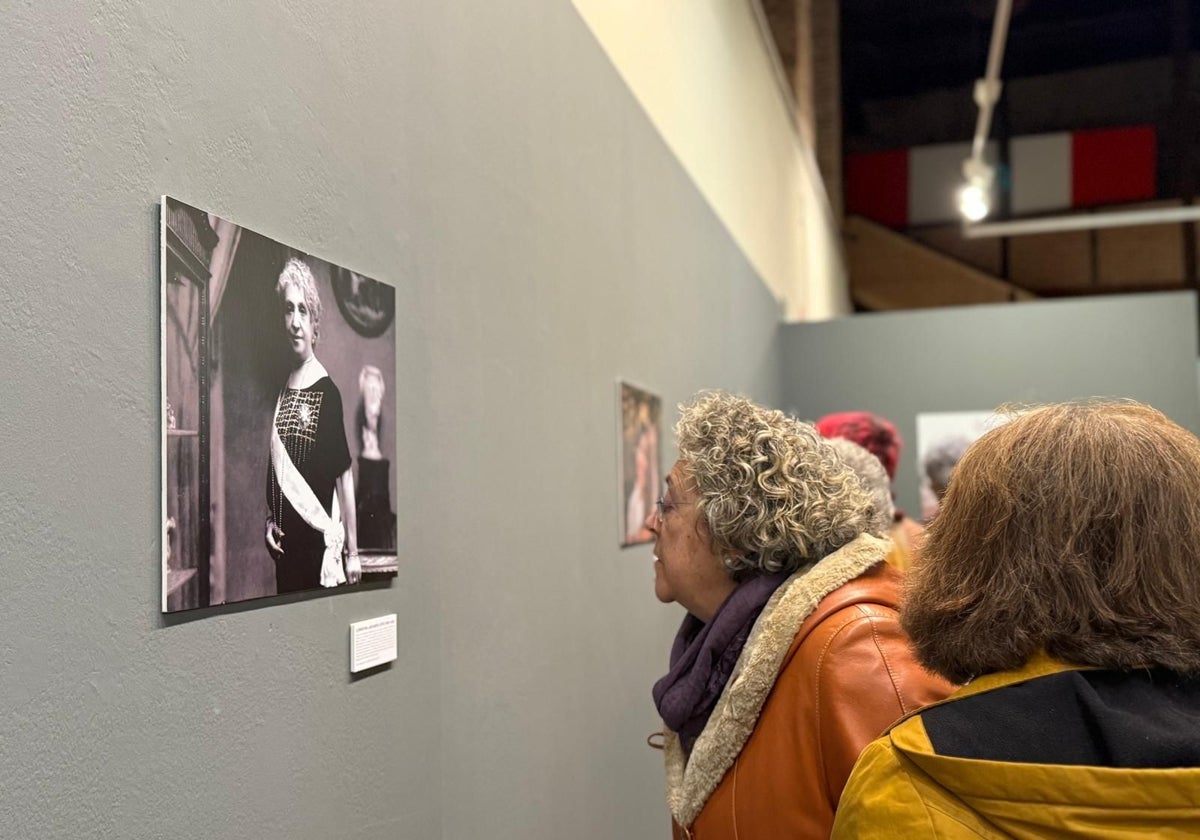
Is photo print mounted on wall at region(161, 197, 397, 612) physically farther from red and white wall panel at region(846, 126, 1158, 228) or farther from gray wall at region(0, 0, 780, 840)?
red and white wall panel at region(846, 126, 1158, 228)

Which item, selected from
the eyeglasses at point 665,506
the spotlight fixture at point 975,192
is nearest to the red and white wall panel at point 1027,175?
the spotlight fixture at point 975,192

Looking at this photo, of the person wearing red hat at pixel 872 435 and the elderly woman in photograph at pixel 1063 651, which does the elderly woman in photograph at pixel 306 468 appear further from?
the person wearing red hat at pixel 872 435

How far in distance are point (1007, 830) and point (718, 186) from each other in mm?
5265

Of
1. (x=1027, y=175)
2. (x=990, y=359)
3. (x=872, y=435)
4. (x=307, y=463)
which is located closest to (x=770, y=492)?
(x=307, y=463)

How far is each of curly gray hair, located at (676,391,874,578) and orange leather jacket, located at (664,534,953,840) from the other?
66 millimetres

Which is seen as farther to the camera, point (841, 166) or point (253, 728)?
point (841, 166)

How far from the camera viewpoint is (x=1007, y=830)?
1094 millimetres

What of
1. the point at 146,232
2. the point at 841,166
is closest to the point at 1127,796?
the point at 146,232

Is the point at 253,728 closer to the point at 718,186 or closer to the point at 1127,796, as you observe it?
the point at 1127,796

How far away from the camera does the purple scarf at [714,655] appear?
1.95m

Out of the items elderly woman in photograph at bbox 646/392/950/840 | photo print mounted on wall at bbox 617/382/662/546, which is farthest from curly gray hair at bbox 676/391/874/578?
photo print mounted on wall at bbox 617/382/662/546

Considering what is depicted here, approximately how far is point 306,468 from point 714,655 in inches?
34.5

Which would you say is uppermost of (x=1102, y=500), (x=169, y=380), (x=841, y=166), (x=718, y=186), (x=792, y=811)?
(x=841, y=166)

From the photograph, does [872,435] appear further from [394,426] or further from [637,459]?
[394,426]
